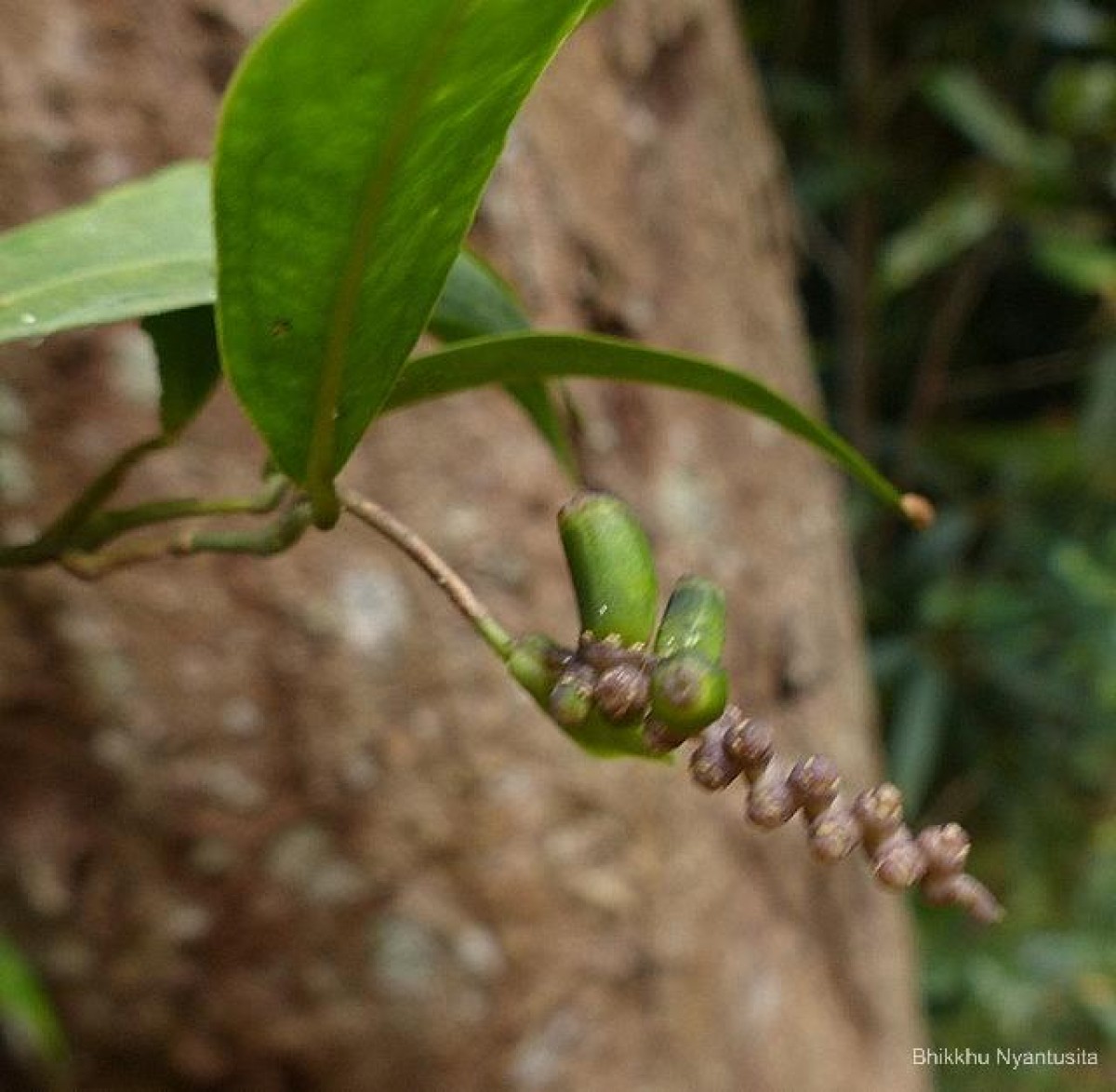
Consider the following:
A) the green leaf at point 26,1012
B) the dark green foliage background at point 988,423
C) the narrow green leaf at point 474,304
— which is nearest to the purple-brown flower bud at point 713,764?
the narrow green leaf at point 474,304

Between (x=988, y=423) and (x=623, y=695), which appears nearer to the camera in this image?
(x=623, y=695)

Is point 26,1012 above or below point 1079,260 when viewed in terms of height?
above

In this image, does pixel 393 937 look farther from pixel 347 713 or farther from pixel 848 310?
pixel 848 310

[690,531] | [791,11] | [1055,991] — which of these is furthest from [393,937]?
[791,11]

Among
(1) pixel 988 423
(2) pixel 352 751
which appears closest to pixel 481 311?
(2) pixel 352 751

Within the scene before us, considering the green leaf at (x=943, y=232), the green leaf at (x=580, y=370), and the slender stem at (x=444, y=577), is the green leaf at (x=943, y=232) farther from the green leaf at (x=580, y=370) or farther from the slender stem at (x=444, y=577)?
the slender stem at (x=444, y=577)

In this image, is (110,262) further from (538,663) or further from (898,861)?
(898,861)
